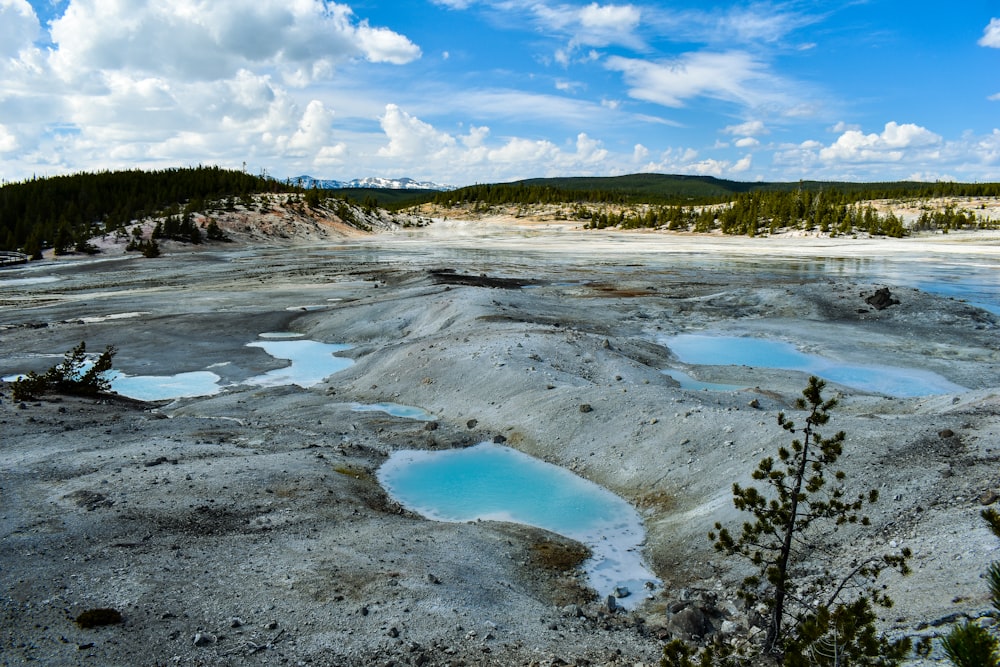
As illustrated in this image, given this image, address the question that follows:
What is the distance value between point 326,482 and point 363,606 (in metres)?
3.41

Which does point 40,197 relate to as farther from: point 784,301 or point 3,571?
point 3,571

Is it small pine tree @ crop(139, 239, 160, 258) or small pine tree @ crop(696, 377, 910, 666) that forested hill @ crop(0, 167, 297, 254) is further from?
small pine tree @ crop(696, 377, 910, 666)

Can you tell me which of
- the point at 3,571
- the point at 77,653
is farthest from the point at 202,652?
the point at 3,571

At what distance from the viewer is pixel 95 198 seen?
68.9m

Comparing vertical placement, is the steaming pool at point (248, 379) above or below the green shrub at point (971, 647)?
below

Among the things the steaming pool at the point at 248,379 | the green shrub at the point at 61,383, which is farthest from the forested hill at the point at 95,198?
the green shrub at the point at 61,383

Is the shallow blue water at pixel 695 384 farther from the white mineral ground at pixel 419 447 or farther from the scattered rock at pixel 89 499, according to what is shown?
the scattered rock at pixel 89 499

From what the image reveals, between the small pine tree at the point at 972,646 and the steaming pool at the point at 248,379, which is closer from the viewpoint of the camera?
the small pine tree at the point at 972,646

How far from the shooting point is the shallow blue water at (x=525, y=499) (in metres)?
7.63

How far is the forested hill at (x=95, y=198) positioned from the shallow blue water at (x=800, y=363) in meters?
47.7

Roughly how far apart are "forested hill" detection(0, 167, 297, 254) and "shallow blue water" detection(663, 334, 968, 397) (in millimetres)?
47724

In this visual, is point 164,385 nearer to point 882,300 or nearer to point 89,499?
point 89,499

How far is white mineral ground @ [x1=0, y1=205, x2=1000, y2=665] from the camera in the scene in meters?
5.55

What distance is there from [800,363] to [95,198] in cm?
7266
